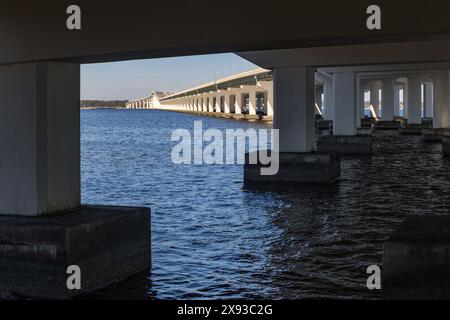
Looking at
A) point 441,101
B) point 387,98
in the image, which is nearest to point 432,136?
point 441,101

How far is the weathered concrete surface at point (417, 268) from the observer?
902cm

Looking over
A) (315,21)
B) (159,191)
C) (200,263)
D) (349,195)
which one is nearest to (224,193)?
(159,191)

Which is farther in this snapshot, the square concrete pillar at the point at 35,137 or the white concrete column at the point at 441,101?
the white concrete column at the point at 441,101

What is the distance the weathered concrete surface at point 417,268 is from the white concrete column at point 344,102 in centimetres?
3162

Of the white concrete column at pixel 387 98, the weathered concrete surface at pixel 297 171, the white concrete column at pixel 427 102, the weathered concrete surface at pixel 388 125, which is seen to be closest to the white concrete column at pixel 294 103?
the weathered concrete surface at pixel 297 171

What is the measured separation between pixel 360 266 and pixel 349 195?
10717 mm

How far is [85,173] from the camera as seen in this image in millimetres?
32125

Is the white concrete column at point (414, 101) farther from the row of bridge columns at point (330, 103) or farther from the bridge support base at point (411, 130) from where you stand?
Answer: the bridge support base at point (411, 130)

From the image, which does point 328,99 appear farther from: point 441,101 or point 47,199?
point 47,199

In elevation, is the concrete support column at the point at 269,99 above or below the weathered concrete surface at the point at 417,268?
above

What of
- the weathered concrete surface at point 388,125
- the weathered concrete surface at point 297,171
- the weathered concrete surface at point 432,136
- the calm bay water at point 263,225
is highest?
the weathered concrete surface at point 388,125

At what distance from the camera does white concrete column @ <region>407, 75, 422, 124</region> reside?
6688cm

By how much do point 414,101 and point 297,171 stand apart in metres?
44.7

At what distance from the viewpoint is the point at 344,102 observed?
41.0 m
